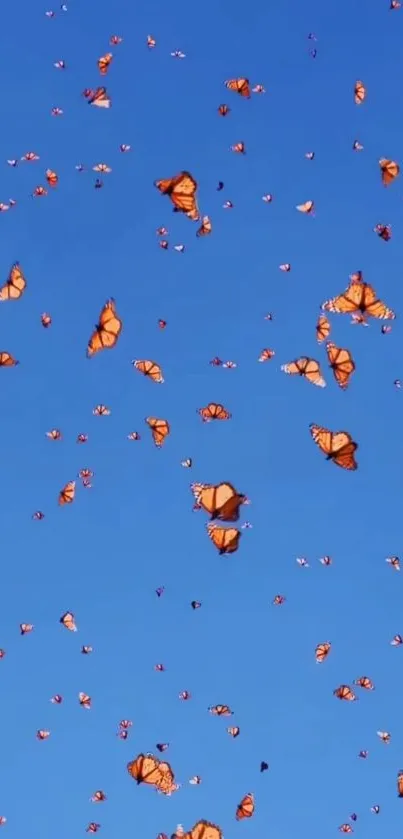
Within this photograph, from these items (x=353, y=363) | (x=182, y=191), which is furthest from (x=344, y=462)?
(x=182, y=191)

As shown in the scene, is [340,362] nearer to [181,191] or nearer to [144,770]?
[181,191]

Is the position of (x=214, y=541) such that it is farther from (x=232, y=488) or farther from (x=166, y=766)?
(x=166, y=766)

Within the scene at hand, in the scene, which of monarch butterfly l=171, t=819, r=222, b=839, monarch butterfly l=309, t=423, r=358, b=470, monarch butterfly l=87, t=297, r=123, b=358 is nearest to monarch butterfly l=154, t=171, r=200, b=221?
monarch butterfly l=87, t=297, r=123, b=358

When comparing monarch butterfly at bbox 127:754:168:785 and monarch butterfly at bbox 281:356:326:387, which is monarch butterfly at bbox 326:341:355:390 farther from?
monarch butterfly at bbox 127:754:168:785

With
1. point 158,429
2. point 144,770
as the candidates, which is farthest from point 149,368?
point 144,770

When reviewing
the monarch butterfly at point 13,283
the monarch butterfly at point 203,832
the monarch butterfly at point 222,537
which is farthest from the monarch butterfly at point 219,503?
the monarch butterfly at point 13,283

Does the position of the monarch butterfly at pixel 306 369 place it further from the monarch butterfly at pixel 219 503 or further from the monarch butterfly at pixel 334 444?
the monarch butterfly at pixel 219 503
